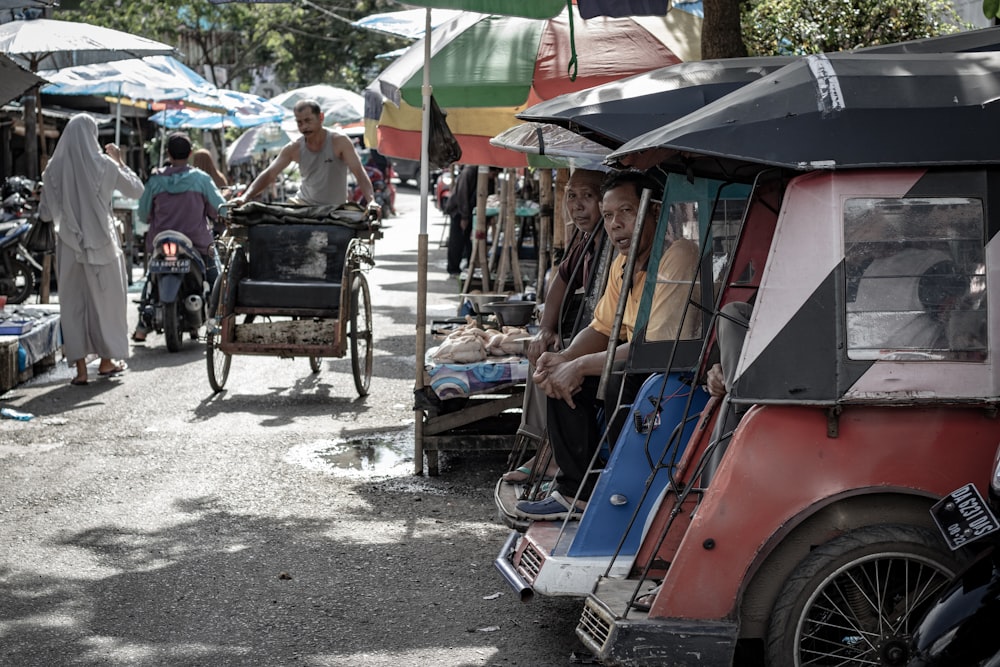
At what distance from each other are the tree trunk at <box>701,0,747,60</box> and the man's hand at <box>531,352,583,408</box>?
144 inches

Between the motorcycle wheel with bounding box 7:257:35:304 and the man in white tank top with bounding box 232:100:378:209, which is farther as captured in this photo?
the motorcycle wheel with bounding box 7:257:35:304

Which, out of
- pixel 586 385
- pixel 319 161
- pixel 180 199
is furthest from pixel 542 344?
pixel 180 199

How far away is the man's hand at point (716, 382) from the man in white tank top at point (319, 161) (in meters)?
6.88

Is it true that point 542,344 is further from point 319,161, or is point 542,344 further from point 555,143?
point 319,161

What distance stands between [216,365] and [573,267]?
4.87 meters

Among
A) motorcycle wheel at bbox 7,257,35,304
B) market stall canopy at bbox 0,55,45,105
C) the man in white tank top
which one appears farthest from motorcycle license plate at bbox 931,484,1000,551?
motorcycle wheel at bbox 7,257,35,304

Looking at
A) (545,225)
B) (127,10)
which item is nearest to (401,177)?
(127,10)

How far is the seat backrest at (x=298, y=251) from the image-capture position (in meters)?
10.9

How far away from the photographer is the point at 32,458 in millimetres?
8492

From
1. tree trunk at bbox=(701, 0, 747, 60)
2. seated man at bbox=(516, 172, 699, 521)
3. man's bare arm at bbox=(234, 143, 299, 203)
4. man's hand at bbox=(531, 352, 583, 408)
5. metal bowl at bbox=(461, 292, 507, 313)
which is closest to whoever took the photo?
seated man at bbox=(516, 172, 699, 521)

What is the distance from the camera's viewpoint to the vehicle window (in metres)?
4.27

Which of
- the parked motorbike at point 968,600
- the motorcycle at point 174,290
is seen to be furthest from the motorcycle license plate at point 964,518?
the motorcycle at point 174,290

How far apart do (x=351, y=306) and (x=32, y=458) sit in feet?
Answer: 9.36

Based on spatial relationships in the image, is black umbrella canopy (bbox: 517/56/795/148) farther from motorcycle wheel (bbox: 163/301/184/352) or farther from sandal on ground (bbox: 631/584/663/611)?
motorcycle wheel (bbox: 163/301/184/352)
